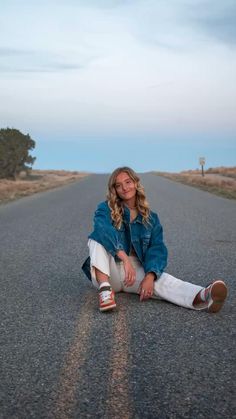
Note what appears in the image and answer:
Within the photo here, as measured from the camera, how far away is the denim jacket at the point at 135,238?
5.29m

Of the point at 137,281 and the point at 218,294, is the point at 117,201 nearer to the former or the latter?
the point at 137,281

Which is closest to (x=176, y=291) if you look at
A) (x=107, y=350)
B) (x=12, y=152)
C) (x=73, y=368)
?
(x=107, y=350)

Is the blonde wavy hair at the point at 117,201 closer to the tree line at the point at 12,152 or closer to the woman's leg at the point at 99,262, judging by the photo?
the woman's leg at the point at 99,262

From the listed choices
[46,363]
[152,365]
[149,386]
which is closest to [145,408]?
[149,386]

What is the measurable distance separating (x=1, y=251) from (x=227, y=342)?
5.57 metres

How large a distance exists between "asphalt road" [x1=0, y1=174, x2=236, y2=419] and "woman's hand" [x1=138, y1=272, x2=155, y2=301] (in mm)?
92

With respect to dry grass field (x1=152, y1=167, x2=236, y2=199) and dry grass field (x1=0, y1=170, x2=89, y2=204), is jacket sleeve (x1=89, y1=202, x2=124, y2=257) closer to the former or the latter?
dry grass field (x1=152, y1=167, x2=236, y2=199)

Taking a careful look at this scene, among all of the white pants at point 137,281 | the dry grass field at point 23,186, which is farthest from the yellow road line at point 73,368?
the dry grass field at point 23,186

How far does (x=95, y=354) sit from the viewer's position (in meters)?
4.02

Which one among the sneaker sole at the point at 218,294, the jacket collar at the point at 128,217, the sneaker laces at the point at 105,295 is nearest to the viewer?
the sneaker sole at the point at 218,294

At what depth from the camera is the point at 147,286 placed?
5.29 m

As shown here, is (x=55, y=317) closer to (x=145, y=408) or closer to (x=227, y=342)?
(x=227, y=342)

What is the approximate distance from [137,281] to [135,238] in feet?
1.29

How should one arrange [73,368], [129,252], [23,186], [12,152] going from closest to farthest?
[73,368] → [129,252] → [23,186] → [12,152]
